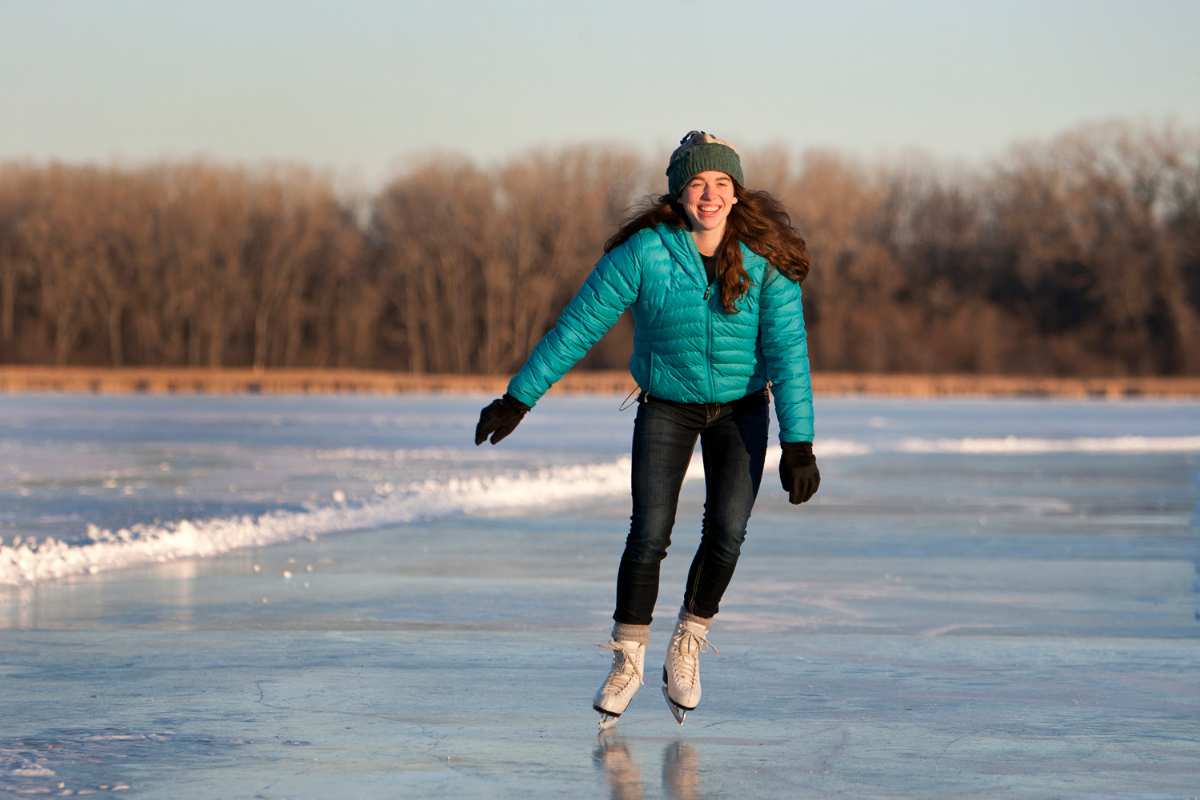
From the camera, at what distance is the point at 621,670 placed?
5.35 m

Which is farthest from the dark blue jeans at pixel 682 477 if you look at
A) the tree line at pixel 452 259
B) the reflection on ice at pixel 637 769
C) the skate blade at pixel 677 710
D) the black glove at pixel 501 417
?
the tree line at pixel 452 259

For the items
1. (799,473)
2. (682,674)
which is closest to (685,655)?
(682,674)

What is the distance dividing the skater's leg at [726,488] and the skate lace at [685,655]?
7cm

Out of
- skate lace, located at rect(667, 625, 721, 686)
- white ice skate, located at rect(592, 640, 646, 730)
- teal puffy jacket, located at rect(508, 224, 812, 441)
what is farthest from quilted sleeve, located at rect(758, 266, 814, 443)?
white ice skate, located at rect(592, 640, 646, 730)

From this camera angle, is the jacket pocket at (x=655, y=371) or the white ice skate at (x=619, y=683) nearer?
the white ice skate at (x=619, y=683)

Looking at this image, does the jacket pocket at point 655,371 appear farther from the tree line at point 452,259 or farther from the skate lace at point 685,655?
the tree line at point 452,259

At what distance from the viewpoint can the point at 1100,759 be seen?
15.8ft

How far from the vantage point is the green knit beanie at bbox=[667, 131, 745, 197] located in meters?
5.34

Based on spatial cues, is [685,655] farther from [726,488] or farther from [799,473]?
[799,473]

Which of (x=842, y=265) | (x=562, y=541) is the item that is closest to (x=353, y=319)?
(x=842, y=265)

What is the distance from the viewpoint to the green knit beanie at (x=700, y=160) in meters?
5.34

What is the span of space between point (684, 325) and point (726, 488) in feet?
1.51

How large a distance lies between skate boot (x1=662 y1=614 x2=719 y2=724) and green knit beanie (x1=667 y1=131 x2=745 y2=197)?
3.94 ft

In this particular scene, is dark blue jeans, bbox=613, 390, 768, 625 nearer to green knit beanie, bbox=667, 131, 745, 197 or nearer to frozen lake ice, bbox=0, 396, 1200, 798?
frozen lake ice, bbox=0, 396, 1200, 798
